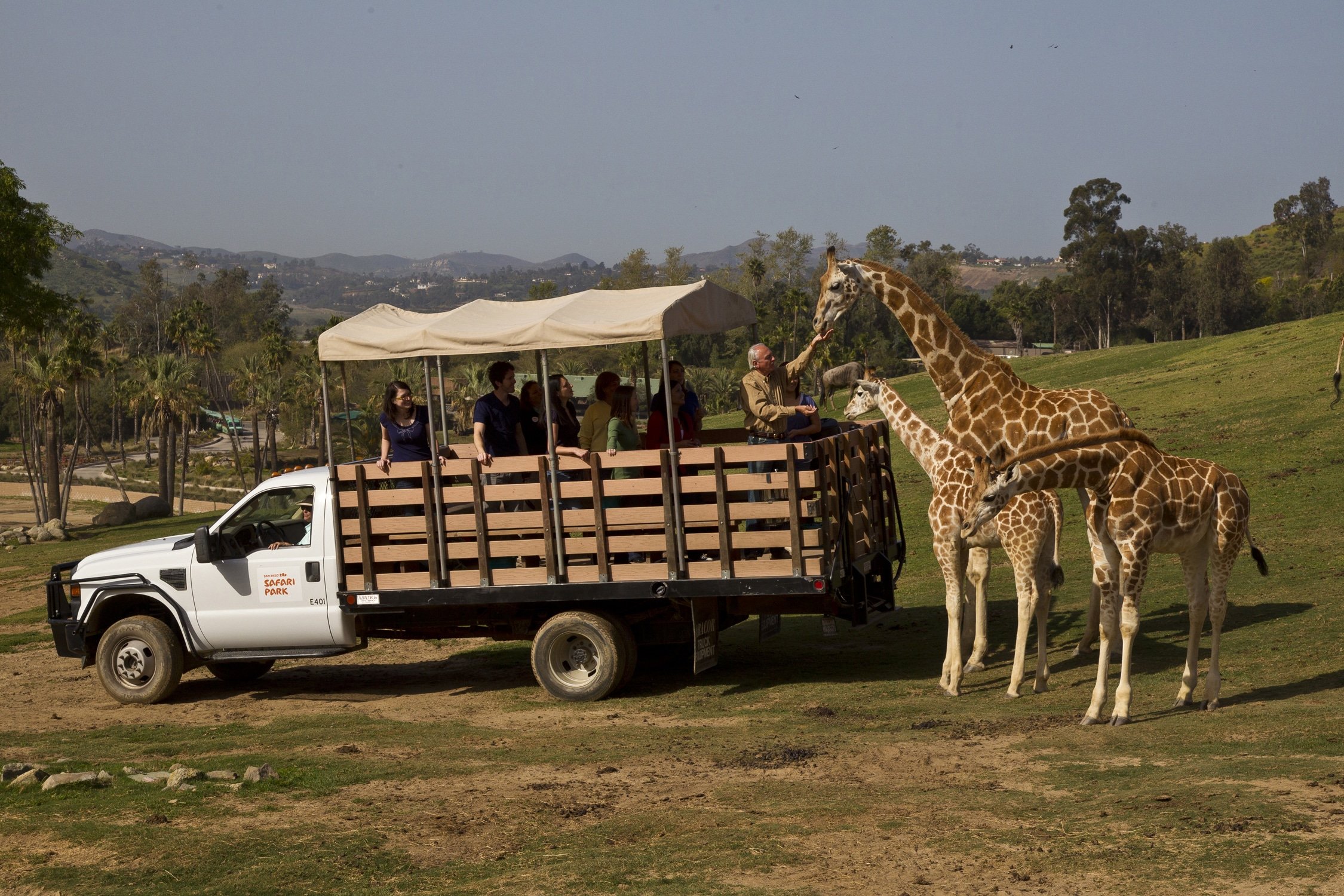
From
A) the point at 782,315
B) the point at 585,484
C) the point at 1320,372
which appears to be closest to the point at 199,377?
the point at 782,315

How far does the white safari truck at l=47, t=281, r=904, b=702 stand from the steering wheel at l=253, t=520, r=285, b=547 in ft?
0.08

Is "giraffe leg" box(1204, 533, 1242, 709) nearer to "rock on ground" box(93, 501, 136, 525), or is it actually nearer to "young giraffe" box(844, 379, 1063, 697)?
"young giraffe" box(844, 379, 1063, 697)

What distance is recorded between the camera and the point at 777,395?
11.9 m

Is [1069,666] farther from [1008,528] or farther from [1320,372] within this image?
[1320,372]

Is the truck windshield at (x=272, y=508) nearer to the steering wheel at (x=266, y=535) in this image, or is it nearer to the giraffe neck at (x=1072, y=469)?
the steering wheel at (x=266, y=535)

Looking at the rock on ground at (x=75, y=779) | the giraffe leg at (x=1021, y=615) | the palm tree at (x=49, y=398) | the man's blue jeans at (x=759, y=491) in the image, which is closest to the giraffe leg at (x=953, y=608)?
the giraffe leg at (x=1021, y=615)

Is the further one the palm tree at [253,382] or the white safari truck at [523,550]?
the palm tree at [253,382]

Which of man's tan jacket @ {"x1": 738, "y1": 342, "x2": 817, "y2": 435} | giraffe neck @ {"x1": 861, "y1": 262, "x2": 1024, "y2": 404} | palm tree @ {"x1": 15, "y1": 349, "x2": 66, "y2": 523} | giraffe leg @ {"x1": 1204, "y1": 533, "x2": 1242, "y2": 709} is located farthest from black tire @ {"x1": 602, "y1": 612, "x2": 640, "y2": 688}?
palm tree @ {"x1": 15, "y1": 349, "x2": 66, "y2": 523}

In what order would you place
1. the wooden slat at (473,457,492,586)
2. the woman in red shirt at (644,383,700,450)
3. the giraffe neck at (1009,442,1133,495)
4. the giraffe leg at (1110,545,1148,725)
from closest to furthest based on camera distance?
1. the giraffe neck at (1009,442,1133,495)
2. the giraffe leg at (1110,545,1148,725)
3. the wooden slat at (473,457,492,586)
4. the woman in red shirt at (644,383,700,450)

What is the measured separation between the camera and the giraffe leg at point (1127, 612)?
9.65 m

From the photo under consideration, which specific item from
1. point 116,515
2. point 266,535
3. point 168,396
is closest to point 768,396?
point 266,535

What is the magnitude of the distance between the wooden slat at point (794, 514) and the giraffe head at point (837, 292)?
4.55 feet

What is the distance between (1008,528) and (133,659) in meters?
8.70

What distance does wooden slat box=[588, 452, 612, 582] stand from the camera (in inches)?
441
